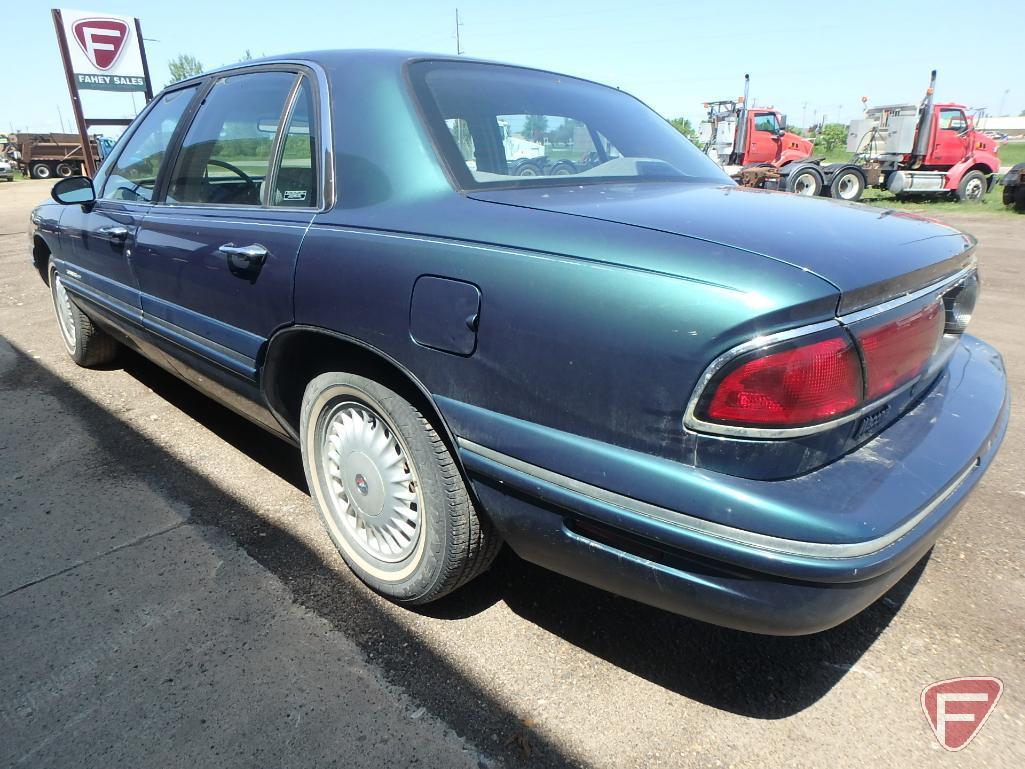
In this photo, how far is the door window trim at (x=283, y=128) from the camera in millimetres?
2035

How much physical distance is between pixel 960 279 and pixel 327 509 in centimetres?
206

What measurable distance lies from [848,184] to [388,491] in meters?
17.2

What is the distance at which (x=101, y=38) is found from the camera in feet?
41.9

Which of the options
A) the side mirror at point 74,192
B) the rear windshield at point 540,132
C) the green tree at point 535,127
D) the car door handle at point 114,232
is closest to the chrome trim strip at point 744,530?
the rear windshield at point 540,132

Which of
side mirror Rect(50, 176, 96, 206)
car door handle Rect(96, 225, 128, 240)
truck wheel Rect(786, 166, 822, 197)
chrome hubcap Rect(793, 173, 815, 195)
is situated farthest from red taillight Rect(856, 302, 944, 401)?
chrome hubcap Rect(793, 173, 815, 195)

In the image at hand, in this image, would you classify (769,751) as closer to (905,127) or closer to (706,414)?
(706,414)

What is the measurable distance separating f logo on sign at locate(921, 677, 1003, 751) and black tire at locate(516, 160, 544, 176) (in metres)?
1.82

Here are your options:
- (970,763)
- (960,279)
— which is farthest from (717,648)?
(960,279)

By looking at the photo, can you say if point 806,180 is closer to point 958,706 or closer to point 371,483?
point 958,706

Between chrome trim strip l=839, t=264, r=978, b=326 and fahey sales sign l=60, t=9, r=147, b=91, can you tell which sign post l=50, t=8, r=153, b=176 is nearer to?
fahey sales sign l=60, t=9, r=147, b=91

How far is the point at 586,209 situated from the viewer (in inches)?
63.9

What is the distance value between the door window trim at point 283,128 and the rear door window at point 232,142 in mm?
23

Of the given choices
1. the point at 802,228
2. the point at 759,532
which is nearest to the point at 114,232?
the point at 802,228

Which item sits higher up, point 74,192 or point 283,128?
point 283,128
